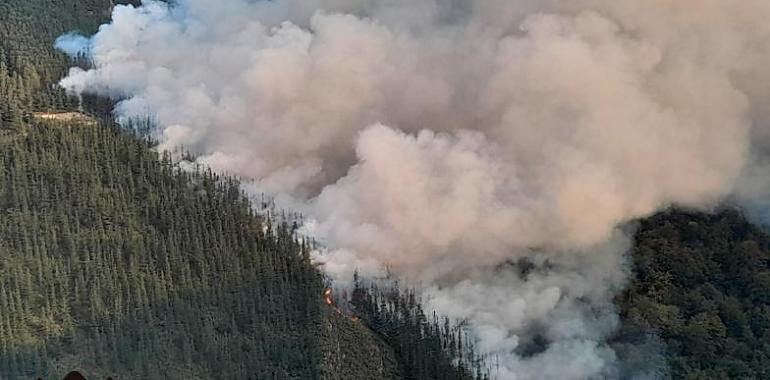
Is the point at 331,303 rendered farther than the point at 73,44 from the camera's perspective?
No

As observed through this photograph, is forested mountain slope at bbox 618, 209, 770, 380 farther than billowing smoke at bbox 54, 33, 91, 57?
No

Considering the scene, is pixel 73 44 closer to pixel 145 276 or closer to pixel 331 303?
pixel 145 276

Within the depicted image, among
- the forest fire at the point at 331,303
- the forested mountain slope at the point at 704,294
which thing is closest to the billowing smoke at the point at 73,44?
the forest fire at the point at 331,303

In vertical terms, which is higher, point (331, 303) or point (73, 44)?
point (73, 44)

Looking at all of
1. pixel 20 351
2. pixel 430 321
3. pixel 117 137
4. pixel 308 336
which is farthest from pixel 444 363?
pixel 117 137

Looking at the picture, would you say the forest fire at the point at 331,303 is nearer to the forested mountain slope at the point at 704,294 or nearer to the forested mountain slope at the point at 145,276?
the forested mountain slope at the point at 145,276

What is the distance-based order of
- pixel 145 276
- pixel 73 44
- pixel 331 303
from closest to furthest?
1. pixel 145 276
2. pixel 331 303
3. pixel 73 44

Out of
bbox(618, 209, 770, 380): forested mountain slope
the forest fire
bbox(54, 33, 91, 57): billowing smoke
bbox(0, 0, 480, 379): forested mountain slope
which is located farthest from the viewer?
bbox(54, 33, 91, 57): billowing smoke

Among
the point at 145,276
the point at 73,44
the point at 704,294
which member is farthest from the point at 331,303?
the point at 73,44

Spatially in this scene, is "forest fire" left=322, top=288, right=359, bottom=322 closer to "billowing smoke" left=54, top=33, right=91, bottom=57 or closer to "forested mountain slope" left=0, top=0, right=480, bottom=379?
"forested mountain slope" left=0, top=0, right=480, bottom=379

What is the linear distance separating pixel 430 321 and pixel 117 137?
39.0m

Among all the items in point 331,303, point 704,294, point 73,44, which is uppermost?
point 73,44

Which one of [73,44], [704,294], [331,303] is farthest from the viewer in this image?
[73,44]

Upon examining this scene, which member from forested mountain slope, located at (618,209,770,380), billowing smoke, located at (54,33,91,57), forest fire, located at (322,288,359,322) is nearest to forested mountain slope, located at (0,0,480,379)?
forest fire, located at (322,288,359,322)
